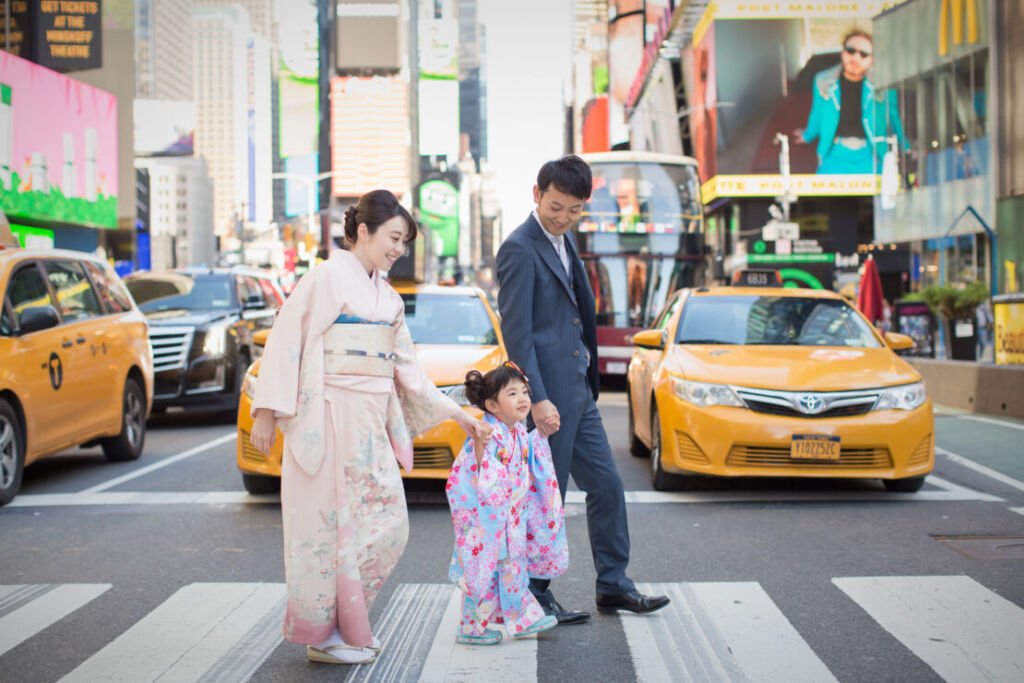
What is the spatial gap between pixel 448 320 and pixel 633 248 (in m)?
12.3

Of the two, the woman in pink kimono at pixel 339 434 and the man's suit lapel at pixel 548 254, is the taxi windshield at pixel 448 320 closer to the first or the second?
the man's suit lapel at pixel 548 254

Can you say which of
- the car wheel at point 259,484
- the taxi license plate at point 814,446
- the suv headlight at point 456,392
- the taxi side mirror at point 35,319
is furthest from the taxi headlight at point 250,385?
the taxi license plate at point 814,446

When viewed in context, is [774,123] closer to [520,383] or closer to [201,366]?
[201,366]

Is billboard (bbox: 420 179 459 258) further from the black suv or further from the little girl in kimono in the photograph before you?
the little girl in kimono

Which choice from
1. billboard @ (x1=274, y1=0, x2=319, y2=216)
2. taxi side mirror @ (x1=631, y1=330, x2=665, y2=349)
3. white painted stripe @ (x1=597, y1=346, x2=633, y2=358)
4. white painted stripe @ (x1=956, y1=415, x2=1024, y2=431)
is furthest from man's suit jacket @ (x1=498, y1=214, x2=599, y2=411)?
billboard @ (x1=274, y1=0, x2=319, y2=216)

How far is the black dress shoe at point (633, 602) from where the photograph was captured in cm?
505

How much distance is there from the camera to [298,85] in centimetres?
16100

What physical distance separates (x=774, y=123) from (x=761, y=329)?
41.7 meters

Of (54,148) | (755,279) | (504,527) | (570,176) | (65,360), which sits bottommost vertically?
(504,527)

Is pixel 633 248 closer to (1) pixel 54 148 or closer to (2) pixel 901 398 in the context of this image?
(2) pixel 901 398

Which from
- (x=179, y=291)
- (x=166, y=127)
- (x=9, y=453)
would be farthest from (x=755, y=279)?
(x=166, y=127)

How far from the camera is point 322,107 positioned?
158875mm

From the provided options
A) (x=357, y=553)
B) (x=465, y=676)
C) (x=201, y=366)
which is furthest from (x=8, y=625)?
(x=201, y=366)

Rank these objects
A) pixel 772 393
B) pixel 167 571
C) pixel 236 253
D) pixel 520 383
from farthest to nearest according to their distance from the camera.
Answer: pixel 236 253 < pixel 772 393 < pixel 167 571 < pixel 520 383
